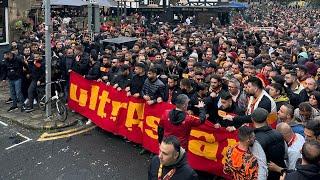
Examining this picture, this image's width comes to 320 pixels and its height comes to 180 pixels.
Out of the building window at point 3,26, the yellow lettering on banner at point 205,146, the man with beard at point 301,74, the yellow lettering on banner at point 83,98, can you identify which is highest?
the building window at point 3,26

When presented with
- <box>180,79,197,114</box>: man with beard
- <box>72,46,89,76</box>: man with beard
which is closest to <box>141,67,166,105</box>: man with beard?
<box>180,79,197,114</box>: man with beard

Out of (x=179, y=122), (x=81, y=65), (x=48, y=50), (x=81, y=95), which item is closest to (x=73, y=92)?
(x=81, y=95)

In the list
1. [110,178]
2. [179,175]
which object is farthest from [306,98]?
[179,175]

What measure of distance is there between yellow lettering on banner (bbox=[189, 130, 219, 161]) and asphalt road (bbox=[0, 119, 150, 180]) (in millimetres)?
1054

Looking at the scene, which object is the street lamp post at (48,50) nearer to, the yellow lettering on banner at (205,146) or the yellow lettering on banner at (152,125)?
the yellow lettering on banner at (152,125)

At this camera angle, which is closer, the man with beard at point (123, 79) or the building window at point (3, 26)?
the man with beard at point (123, 79)

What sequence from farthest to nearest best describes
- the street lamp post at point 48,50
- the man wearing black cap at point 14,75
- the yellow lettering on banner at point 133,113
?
1. the man wearing black cap at point 14,75
2. the street lamp post at point 48,50
3. the yellow lettering on banner at point 133,113

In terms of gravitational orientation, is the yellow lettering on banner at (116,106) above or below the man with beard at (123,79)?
below

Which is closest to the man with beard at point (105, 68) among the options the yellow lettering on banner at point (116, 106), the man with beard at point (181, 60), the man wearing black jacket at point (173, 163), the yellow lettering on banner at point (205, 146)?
the yellow lettering on banner at point (116, 106)

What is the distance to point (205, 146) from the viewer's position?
7.50 m

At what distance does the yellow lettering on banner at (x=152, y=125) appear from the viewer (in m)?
8.45

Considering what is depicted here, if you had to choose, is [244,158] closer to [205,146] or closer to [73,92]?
[205,146]

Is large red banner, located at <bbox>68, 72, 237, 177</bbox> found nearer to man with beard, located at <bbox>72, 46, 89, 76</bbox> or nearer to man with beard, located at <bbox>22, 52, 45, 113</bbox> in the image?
man with beard, located at <bbox>72, 46, 89, 76</bbox>

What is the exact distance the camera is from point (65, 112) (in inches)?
426
